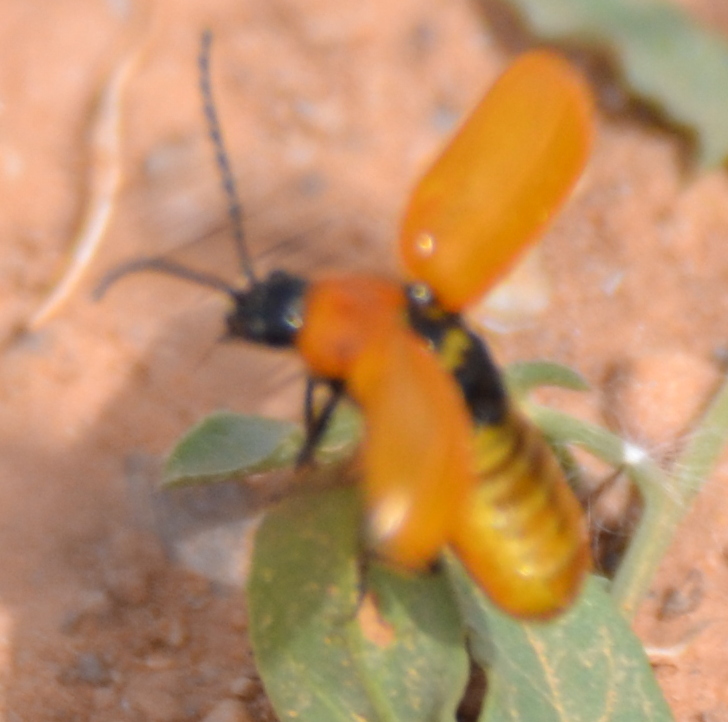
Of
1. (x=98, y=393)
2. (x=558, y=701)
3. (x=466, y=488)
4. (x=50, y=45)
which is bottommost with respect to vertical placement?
(x=98, y=393)

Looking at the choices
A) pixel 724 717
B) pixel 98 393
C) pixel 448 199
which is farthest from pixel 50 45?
pixel 724 717

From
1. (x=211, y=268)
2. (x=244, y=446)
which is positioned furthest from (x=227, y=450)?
(x=211, y=268)

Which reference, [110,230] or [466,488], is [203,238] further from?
[466,488]

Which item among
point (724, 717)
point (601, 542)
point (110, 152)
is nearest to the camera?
point (724, 717)

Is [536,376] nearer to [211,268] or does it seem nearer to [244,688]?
[244,688]

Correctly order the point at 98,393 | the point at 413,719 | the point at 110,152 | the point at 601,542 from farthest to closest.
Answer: the point at 110,152
the point at 98,393
the point at 601,542
the point at 413,719

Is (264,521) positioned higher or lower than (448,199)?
lower
